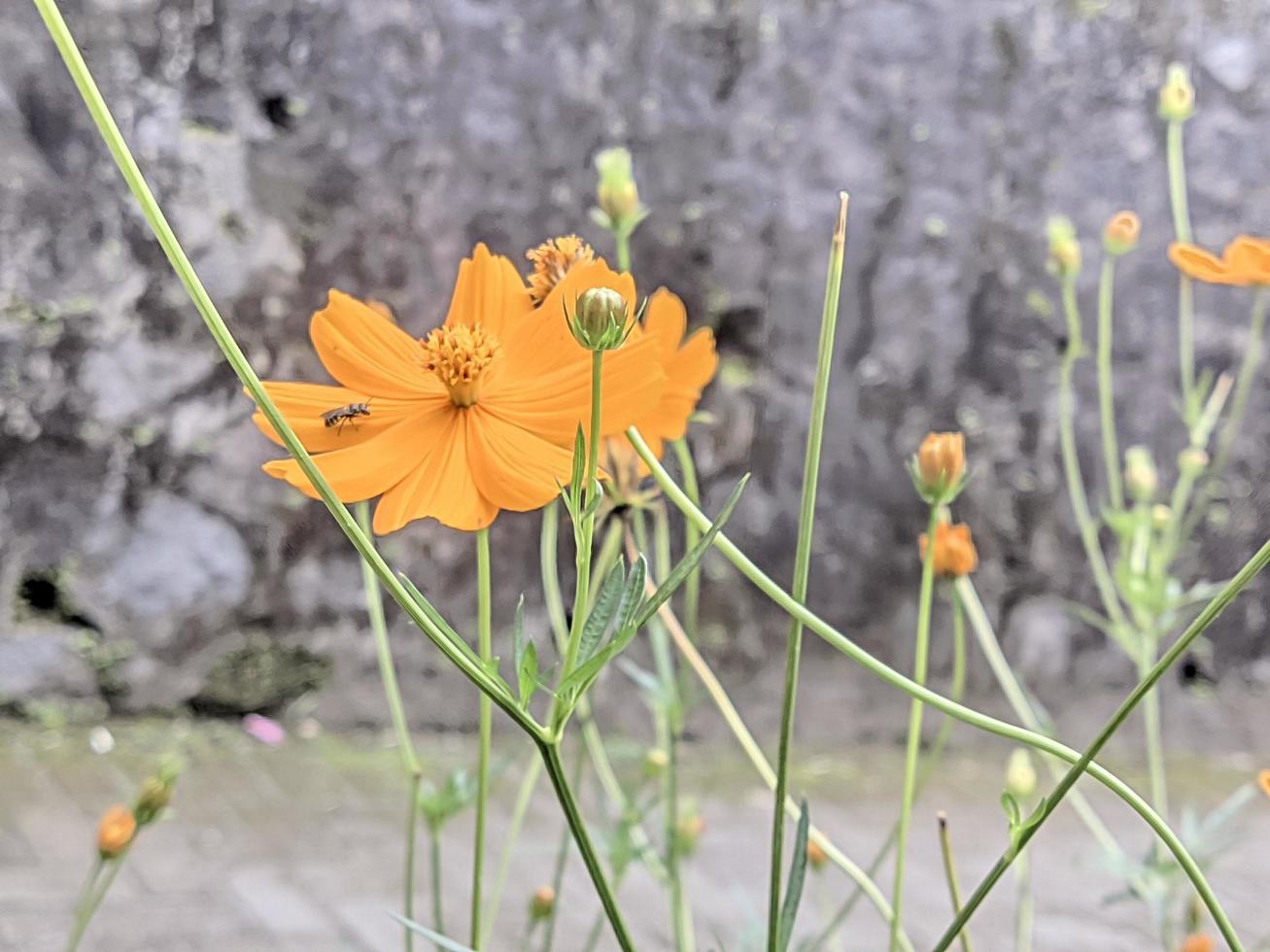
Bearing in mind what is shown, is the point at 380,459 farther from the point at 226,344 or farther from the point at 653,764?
the point at 653,764

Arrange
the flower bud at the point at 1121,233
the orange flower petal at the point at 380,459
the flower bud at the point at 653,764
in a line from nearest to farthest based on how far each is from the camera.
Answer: the orange flower petal at the point at 380,459 → the flower bud at the point at 653,764 → the flower bud at the point at 1121,233

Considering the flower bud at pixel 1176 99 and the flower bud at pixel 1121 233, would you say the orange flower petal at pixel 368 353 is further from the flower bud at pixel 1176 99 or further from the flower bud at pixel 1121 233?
the flower bud at pixel 1176 99

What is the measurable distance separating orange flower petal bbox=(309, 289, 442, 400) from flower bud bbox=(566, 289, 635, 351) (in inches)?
2.8

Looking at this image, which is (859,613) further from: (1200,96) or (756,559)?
(1200,96)

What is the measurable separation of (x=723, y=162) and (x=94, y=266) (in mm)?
952

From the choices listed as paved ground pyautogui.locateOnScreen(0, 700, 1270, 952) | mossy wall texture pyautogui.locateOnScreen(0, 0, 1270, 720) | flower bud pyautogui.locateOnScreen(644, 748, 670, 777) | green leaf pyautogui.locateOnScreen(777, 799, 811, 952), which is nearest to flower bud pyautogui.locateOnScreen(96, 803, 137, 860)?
flower bud pyautogui.locateOnScreen(644, 748, 670, 777)

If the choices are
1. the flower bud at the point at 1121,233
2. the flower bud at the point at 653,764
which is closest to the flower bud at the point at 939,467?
the flower bud at the point at 653,764

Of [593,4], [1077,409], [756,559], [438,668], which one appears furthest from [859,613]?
[593,4]

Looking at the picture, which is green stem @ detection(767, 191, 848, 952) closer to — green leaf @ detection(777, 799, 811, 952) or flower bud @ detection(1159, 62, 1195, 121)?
green leaf @ detection(777, 799, 811, 952)

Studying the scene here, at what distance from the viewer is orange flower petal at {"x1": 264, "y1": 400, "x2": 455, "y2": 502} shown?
291mm

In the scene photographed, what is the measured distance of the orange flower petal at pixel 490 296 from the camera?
343mm

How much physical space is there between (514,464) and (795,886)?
0.13m

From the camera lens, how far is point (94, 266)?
1657 millimetres

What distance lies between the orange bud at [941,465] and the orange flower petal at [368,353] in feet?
0.58
